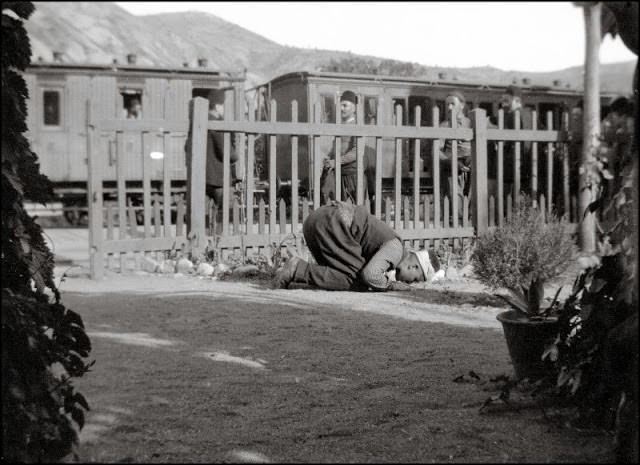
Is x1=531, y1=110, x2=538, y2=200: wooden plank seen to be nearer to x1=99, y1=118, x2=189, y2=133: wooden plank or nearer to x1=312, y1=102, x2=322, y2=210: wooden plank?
x1=312, y1=102, x2=322, y2=210: wooden plank

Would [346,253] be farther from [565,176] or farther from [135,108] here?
[135,108]

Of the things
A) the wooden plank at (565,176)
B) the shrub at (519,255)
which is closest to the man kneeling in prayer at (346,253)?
the shrub at (519,255)

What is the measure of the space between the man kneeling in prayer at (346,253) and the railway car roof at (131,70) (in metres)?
11.7

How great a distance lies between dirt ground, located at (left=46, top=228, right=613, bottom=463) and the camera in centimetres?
303

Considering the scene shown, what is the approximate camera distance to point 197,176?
8.51 m

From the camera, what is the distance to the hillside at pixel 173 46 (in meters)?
6.02

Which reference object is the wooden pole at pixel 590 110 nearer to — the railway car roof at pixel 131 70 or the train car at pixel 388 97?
the train car at pixel 388 97

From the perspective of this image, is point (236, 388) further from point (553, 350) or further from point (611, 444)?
point (611, 444)

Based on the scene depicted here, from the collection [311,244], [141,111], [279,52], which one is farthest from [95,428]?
[279,52]

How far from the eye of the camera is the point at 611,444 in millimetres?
3008

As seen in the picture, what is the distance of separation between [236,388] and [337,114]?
5.56m

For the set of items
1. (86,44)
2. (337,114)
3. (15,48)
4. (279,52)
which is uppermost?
(279,52)

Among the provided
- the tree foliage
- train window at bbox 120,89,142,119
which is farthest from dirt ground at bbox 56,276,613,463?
train window at bbox 120,89,142,119

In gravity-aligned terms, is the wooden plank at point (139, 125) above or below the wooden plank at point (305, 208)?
above
